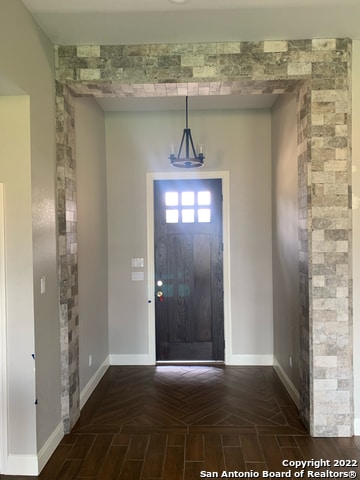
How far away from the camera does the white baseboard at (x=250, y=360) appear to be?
421cm

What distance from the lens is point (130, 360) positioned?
14.1 feet

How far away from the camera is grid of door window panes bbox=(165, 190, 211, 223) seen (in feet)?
14.0

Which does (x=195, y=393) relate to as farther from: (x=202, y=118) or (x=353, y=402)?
(x=202, y=118)

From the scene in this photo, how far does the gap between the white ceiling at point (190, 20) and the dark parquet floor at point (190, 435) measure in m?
3.09

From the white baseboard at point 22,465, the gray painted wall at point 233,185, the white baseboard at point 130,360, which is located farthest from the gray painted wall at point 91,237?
the white baseboard at point 22,465

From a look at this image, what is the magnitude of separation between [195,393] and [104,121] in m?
3.28

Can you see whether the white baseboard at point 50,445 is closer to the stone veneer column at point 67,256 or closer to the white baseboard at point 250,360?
the stone veneer column at point 67,256

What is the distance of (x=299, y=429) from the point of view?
2.82 m

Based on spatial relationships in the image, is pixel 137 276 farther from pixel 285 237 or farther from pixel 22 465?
pixel 22 465

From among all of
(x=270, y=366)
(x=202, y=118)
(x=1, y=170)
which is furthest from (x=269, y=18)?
(x=270, y=366)

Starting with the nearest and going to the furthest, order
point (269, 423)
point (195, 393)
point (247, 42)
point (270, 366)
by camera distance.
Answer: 1. point (247, 42)
2. point (269, 423)
3. point (195, 393)
4. point (270, 366)

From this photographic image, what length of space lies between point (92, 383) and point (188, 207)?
2.26 meters

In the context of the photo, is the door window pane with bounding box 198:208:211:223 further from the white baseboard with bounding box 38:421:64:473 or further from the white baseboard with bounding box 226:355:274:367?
the white baseboard with bounding box 38:421:64:473

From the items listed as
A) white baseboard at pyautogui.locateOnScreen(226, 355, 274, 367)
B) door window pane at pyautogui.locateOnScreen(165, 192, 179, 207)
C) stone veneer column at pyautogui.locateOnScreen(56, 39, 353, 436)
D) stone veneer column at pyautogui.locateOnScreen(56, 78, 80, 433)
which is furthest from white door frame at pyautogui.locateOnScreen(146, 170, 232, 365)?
stone veneer column at pyautogui.locateOnScreen(56, 39, 353, 436)
